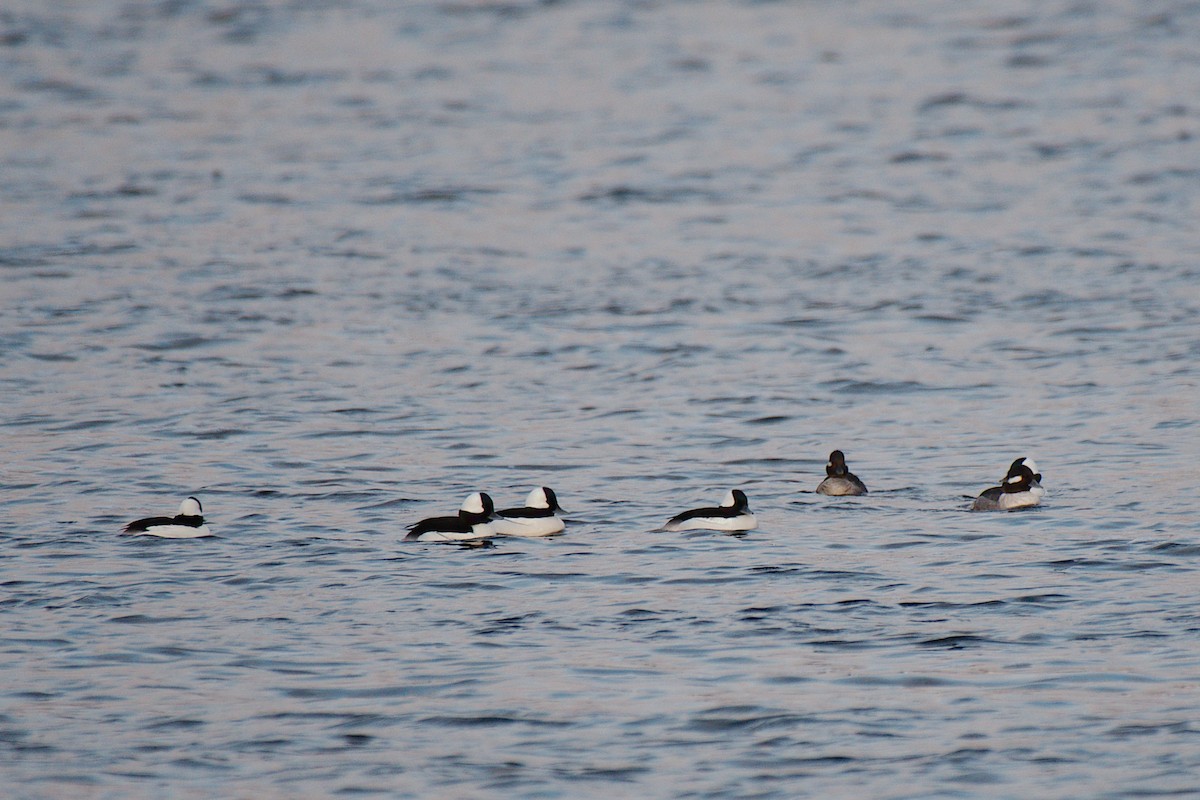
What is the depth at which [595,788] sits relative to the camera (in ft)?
34.7

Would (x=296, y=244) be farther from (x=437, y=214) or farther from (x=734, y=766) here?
(x=734, y=766)

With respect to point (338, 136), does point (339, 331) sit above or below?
below

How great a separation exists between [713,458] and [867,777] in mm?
9611

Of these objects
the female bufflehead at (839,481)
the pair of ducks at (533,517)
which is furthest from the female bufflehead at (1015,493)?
the female bufflehead at (839,481)

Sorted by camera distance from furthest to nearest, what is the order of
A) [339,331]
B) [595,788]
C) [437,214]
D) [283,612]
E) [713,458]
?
[437,214] < [339,331] < [713,458] < [283,612] < [595,788]

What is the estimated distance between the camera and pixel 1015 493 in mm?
17203

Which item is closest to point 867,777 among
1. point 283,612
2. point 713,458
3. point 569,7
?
point 283,612

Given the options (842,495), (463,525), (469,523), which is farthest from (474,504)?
(842,495)

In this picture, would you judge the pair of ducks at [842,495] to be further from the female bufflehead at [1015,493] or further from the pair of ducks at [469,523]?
the pair of ducks at [469,523]

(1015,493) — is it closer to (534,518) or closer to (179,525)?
(534,518)

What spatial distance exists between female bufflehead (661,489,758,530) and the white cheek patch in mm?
1698

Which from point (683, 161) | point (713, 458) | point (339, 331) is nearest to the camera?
point (713, 458)

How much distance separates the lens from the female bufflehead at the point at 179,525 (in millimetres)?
16078

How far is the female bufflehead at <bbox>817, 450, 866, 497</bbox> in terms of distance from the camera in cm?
1789
